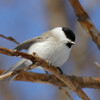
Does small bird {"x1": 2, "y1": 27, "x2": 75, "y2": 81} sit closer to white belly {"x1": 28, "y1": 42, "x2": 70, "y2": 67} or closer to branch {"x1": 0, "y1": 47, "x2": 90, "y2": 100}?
white belly {"x1": 28, "y1": 42, "x2": 70, "y2": 67}

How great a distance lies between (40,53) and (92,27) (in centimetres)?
45

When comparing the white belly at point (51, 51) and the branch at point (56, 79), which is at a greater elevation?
the white belly at point (51, 51)

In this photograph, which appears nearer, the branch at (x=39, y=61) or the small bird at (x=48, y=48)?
the branch at (x=39, y=61)

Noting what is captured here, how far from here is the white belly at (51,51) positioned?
4.71 feet

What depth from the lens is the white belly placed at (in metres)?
1.43

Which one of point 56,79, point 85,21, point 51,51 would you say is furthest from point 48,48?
point 85,21

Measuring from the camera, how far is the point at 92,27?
1.61 m

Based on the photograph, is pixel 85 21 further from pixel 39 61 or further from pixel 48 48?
pixel 39 61

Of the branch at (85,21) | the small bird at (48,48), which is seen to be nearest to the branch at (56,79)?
the small bird at (48,48)

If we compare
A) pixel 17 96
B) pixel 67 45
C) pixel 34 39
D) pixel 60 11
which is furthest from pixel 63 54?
pixel 60 11

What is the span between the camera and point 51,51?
4.73ft

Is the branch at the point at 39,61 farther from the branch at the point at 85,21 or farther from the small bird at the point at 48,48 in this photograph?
the branch at the point at 85,21

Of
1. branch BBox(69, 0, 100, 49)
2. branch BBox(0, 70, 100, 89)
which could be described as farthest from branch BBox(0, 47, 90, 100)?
branch BBox(69, 0, 100, 49)

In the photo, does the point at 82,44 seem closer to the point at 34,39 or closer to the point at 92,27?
the point at 92,27
